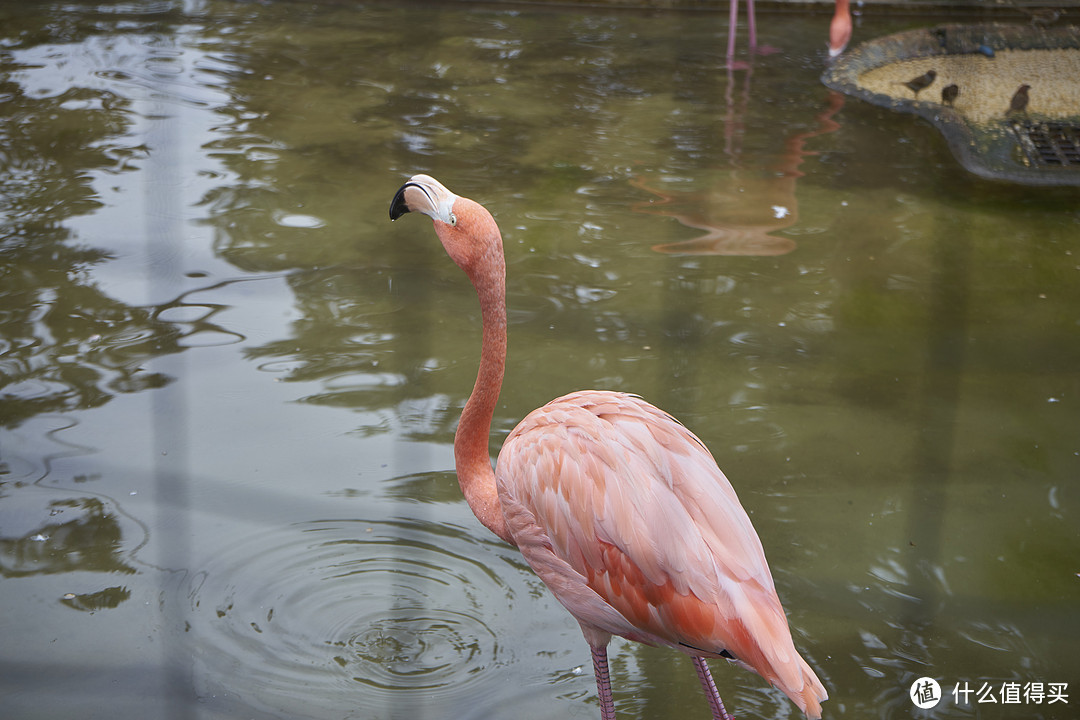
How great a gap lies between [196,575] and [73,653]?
32cm

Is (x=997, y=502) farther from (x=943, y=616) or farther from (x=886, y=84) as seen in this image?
(x=886, y=84)

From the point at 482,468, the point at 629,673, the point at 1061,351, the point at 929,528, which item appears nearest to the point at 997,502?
the point at 929,528

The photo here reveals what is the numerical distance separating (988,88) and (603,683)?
487 cm

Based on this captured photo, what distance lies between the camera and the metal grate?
468 cm

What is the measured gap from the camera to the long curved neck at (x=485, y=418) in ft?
6.83

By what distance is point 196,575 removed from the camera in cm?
242

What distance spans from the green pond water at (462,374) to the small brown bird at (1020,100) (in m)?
0.45

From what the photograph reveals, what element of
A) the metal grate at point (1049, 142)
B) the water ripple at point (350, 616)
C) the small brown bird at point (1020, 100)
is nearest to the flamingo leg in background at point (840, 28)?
the small brown bird at point (1020, 100)

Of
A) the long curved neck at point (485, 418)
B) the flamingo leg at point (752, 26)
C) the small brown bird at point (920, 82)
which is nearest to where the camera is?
the long curved neck at point (485, 418)

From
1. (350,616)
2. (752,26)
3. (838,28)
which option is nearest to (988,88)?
(838,28)

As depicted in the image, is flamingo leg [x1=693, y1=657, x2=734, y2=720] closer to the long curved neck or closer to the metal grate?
the long curved neck

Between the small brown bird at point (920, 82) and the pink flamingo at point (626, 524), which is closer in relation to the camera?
the pink flamingo at point (626, 524)

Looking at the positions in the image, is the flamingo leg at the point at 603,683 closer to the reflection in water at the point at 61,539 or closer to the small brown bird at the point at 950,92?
the reflection in water at the point at 61,539

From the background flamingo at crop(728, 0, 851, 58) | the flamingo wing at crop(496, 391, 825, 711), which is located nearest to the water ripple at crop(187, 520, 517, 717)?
the flamingo wing at crop(496, 391, 825, 711)
